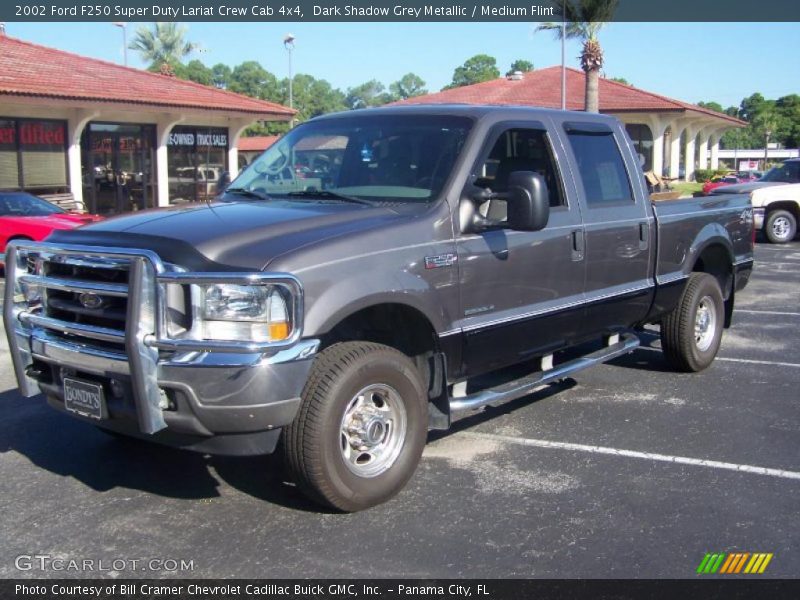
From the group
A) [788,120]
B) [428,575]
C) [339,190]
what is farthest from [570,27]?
[788,120]

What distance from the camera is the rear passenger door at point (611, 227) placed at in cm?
586

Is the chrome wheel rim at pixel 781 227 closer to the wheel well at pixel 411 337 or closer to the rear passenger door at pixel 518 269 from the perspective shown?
the rear passenger door at pixel 518 269

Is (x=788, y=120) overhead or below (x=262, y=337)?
overhead

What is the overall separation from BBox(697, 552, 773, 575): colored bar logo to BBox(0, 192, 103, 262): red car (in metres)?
11.6

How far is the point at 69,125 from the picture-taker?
21531mm

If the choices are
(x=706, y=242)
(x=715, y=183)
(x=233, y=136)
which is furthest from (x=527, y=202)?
(x=715, y=183)

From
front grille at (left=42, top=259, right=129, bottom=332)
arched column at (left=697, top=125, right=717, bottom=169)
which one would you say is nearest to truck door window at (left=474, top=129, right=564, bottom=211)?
front grille at (left=42, top=259, right=129, bottom=332)

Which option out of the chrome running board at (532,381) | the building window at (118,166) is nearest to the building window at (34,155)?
the building window at (118,166)

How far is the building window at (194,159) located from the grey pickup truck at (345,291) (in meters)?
20.7

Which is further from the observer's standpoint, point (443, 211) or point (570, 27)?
point (570, 27)

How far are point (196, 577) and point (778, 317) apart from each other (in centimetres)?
860

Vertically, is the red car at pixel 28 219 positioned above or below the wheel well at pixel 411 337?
above

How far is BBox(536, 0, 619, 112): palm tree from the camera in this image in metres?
28.2

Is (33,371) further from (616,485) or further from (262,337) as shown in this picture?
(616,485)
